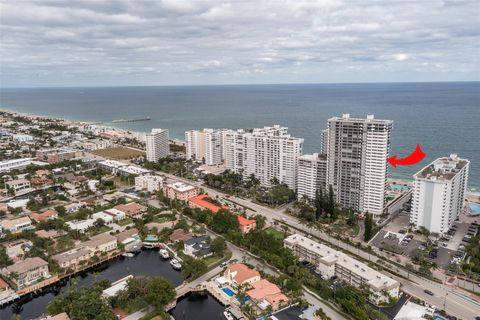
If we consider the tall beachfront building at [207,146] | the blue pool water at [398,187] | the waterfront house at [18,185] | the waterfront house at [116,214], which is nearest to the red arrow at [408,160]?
the blue pool water at [398,187]

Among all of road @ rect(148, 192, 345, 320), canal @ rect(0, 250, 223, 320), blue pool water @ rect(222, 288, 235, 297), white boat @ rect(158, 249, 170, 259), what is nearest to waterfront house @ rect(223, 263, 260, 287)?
blue pool water @ rect(222, 288, 235, 297)

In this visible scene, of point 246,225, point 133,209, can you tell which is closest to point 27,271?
point 133,209

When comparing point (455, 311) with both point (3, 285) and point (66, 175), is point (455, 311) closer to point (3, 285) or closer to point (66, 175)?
point (3, 285)

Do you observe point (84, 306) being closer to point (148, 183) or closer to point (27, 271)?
point (27, 271)

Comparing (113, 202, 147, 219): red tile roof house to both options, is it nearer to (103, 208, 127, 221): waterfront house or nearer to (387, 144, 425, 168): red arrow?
(103, 208, 127, 221): waterfront house

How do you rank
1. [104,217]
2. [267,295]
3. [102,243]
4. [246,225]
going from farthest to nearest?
[104,217]
[246,225]
[102,243]
[267,295]

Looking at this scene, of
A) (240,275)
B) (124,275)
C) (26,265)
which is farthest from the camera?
(124,275)

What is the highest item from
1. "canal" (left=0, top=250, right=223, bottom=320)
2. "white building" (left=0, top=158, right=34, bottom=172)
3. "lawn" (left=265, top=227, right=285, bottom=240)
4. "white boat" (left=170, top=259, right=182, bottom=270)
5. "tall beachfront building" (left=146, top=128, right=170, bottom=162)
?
"tall beachfront building" (left=146, top=128, right=170, bottom=162)

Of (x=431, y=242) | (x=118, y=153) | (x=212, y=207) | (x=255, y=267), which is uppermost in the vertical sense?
(x=118, y=153)
